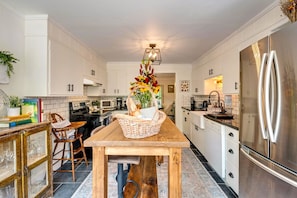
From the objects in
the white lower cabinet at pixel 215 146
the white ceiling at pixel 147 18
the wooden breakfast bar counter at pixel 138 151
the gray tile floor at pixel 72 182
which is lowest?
the gray tile floor at pixel 72 182

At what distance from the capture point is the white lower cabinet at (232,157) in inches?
89.4

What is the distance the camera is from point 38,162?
2129 mm

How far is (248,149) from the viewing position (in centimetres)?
178

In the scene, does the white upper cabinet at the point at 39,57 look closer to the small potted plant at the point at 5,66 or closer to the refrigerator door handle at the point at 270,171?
the small potted plant at the point at 5,66

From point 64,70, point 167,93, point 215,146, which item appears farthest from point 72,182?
point 167,93

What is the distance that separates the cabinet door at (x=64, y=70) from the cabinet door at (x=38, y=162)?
63cm

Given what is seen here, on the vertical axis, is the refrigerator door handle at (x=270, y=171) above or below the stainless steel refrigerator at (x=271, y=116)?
below

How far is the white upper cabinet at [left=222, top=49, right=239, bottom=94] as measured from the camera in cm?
297

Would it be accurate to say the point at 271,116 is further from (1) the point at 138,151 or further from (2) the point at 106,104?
(2) the point at 106,104

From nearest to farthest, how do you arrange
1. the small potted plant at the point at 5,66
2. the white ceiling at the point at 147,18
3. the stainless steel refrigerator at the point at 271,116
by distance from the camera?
the stainless steel refrigerator at the point at 271,116, the small potted plant at the point at 5,66, the white ceiling at the point at 147,18

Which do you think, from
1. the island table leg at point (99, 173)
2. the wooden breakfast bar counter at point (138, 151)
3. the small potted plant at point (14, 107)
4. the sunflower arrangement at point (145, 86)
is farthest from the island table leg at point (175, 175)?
the small potted plant at point (14, 107)

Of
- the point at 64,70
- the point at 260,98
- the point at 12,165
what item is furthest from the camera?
the point at 64,70

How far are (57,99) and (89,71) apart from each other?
3.65 ft

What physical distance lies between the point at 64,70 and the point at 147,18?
1.51 m
